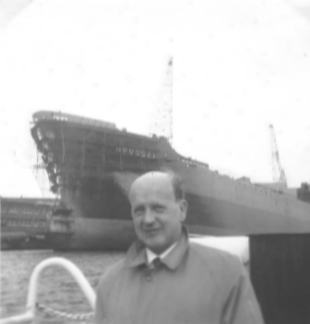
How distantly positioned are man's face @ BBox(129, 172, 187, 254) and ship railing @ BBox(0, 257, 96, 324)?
1.34ft

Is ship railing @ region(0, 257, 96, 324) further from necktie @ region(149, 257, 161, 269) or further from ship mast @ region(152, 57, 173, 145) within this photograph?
ship mast @ region(152, 57, 173, 145)

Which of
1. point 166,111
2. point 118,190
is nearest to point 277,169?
point 166,111

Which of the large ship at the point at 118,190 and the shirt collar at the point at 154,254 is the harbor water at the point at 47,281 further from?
the shirt collar at the point at 154,254

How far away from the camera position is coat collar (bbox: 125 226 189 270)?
998 mm

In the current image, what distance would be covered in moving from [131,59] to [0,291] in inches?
47.8

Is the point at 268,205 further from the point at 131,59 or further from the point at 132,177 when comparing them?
the point at 131,59

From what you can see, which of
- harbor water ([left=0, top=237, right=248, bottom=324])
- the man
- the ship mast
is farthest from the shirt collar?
the ship mast

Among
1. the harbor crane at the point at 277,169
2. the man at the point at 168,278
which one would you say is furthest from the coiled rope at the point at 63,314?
the harbor crane at the point at 277,169

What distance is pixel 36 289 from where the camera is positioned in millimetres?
1525

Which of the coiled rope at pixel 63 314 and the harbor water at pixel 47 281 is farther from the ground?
the harbor water at pixel 47 281

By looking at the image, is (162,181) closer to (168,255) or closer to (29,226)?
(168,255)

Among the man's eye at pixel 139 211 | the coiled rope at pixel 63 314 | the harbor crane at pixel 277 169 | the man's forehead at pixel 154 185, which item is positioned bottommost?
the coiled rope at pixel 63 314

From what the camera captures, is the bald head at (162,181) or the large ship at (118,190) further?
the large ship at (118,190)

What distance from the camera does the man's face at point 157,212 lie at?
103 cm
